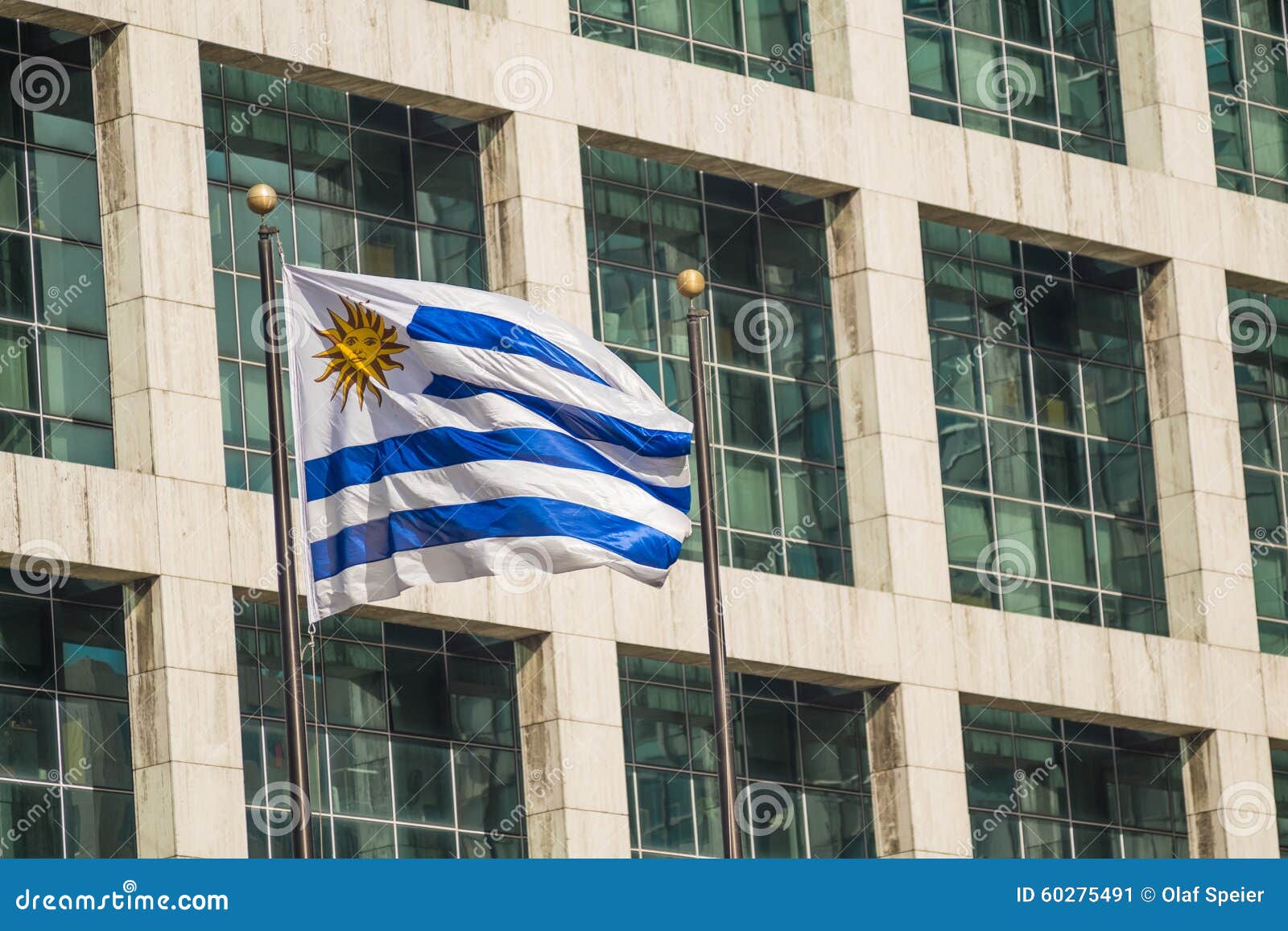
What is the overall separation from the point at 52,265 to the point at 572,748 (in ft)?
27.6

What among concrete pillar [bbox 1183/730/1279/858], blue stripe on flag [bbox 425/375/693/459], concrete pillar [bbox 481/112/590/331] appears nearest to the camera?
blue stripe on flag [bbox 425/375/693/459]

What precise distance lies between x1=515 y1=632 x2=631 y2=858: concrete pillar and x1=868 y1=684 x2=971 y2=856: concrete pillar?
4.40 meters

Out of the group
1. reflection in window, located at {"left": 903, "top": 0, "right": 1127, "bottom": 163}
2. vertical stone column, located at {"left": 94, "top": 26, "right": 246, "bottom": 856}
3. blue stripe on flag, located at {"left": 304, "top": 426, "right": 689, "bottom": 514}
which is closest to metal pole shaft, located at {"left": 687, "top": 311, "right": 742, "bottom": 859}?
blue stripe on flag, located at {"left": 304, "top": 426, "right": 689, "bottom": 514}

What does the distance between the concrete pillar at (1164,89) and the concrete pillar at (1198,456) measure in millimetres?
1682

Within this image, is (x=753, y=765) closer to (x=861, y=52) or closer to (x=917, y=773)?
(x=917, y=773)

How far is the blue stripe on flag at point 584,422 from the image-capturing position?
26.9 m

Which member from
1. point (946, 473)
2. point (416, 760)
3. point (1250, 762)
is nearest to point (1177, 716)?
point (1250, 762)

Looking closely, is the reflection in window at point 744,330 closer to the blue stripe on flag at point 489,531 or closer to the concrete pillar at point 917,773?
the concrete pillar at point 917,773

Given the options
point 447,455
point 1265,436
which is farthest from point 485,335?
point 1265,436

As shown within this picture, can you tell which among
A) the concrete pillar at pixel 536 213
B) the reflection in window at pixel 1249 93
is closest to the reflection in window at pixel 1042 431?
the reflection in window at pixel 1249 93

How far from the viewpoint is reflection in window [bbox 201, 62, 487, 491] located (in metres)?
35.3

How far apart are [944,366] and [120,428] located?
1310cm

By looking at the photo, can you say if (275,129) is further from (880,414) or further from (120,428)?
(880,414)

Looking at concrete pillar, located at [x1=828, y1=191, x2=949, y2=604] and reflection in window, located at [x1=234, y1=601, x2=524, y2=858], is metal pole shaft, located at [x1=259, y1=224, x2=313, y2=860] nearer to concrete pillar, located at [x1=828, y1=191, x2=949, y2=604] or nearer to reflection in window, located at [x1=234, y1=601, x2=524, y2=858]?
reflection in window, located at [x1=234, y1=601, x2=524, y2=858]
